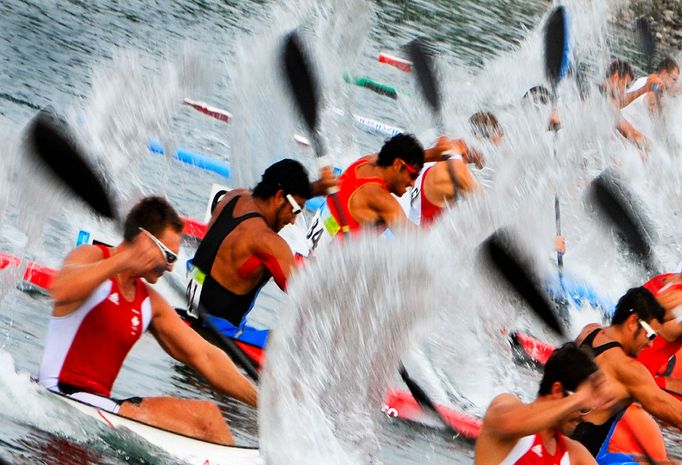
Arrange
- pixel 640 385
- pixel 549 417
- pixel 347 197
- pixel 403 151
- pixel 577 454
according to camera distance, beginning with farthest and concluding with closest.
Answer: pixel 347 197 < pixel 403 151 < pixel 640 385 < pixel 577 454 < pixel 549 417

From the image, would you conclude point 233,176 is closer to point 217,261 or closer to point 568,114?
point 568,114

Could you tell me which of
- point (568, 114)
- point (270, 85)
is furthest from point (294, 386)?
point (568, 114)

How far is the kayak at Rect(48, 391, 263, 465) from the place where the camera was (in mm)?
5699

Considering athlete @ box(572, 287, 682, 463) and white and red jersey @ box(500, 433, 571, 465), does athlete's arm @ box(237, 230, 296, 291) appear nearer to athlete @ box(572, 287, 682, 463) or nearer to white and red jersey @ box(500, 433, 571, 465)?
athlete @ box(572, 287, 682, 463)

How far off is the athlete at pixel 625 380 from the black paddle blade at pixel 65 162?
2.46 metres

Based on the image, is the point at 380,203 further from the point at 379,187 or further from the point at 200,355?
the point at 200,355

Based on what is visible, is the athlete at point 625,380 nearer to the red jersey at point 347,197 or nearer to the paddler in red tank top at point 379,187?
the paddler in red tank top at point 379,187

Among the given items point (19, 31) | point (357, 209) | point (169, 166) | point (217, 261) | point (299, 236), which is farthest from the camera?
point (19, 31)

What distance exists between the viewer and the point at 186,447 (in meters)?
5.76

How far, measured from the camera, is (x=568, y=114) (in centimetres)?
1143

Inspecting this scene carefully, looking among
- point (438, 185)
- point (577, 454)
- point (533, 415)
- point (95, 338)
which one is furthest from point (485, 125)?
point (533, 415)

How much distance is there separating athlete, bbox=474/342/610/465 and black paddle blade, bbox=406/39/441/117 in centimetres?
812

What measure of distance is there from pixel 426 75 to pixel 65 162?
24.1ft

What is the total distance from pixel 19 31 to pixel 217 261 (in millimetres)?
9443
